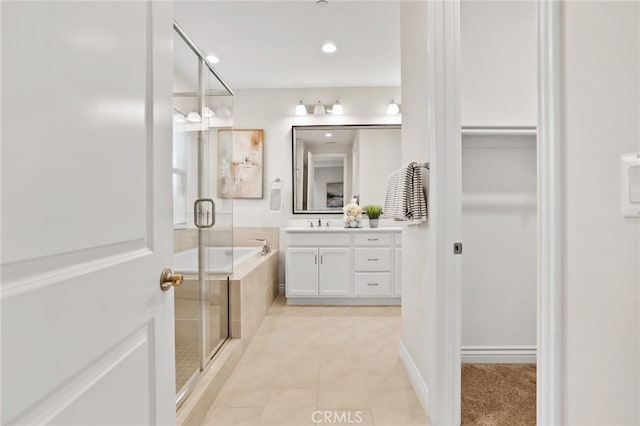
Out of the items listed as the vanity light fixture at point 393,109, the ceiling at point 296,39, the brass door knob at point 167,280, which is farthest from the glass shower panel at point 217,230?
the vanity light fixture at point 393,109

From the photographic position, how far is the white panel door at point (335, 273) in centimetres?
380

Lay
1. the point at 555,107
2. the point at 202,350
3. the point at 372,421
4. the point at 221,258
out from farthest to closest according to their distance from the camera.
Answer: the point at 221,258
the point at 202,350
the point at 372,421
the point at 555,107

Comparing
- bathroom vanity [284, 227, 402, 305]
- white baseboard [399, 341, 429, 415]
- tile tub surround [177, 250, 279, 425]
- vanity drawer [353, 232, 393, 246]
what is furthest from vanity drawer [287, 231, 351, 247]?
white baseboard [399, 341, 429, 415]

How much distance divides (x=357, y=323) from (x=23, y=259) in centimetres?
301

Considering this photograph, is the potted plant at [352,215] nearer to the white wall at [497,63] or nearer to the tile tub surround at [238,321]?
the tile tub surround at [238,321]

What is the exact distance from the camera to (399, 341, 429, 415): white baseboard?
178cm

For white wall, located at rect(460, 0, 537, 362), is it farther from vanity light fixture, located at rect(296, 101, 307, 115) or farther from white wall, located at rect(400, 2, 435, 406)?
vanity light fixture, located at rect(296, 101, 307, 115)

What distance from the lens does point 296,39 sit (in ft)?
10.4

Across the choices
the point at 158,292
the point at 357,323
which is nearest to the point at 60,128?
the point at 158,292

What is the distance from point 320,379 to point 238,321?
75 cm

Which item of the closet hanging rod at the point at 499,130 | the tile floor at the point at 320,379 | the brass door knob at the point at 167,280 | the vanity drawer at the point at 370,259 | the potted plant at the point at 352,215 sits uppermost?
the closet hanging rod at the point at 499,130

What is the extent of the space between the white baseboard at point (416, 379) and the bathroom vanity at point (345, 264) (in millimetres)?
1386

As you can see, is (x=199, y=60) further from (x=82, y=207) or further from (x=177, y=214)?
(x=82, y=207)

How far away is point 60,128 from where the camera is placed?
58 centimetres
